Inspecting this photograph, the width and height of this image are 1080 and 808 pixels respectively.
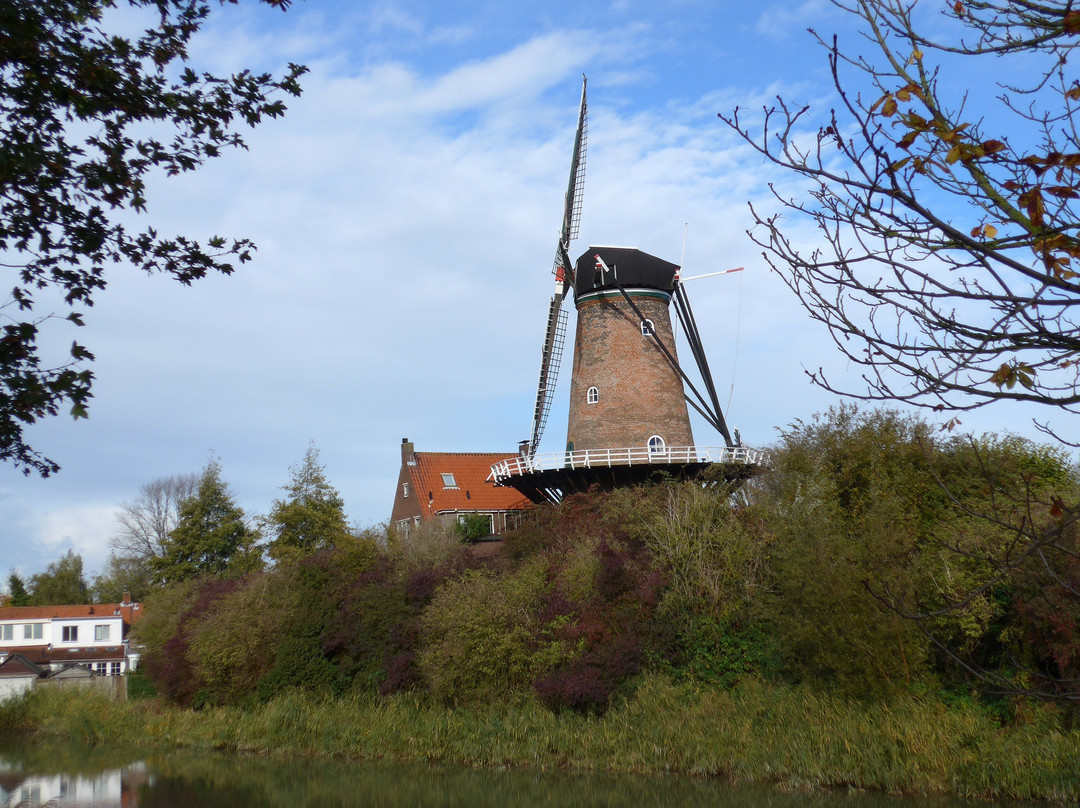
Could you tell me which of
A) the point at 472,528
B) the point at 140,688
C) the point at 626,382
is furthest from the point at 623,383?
the point at 140,688

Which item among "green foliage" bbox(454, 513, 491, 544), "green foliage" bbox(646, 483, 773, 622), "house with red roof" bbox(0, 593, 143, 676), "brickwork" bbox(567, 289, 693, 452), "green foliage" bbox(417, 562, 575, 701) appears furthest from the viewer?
"house with red roof" bbox(0, 593, 143, 676)

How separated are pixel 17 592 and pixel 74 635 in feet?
59.2

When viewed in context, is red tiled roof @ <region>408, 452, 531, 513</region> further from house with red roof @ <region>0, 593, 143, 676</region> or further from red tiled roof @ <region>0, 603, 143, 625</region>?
red tiled roof @ <region>0, 603, 143, 625</region>

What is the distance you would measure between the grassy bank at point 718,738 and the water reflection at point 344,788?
0.43m

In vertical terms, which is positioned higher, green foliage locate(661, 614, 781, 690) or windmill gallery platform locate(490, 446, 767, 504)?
windmill gallery platform locate(490, 446, 767, 504)

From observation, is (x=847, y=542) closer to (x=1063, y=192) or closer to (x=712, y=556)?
(x=712, y=556)

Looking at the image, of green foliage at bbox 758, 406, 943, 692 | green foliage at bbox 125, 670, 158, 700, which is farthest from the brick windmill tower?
green foliage at bbox 125, 670, 158, 700

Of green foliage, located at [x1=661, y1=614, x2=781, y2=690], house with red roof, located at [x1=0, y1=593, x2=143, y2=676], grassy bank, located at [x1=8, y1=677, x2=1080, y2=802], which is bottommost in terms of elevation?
grassy bank, located at [x1=8, y1=677, x2=1080, y2=802]

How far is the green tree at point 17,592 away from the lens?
63000 millimetres

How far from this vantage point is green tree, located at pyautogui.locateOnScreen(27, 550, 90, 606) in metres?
62.5

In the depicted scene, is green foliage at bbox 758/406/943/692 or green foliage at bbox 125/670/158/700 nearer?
green foliage at bbox 758/406/943/692

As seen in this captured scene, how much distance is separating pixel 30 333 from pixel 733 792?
11.6 metres

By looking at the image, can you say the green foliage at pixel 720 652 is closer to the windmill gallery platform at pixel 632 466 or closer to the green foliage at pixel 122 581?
the windmill gallery platform at pixel 632 466

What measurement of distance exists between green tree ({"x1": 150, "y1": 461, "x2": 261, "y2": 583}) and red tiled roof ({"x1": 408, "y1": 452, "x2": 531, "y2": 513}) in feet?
23.9
